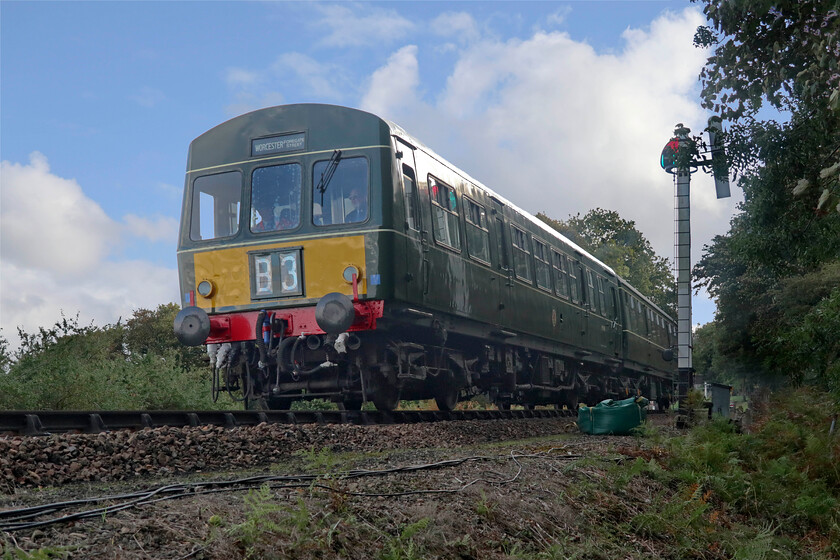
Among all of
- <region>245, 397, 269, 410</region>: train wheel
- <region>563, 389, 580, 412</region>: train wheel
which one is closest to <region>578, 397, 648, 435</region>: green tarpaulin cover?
<region>245, 397, 269, 410</region>: train wheel

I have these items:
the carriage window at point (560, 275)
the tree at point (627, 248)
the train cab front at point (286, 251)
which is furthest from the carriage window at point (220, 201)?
the tree at point (627, 248)

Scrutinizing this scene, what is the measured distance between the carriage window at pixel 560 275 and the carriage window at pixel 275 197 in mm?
7225

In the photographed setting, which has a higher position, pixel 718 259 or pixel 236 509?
pixel 718 259

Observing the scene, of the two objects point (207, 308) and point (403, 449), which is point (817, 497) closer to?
point (403, 449)

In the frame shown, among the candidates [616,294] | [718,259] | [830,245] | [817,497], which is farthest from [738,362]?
[817,497]

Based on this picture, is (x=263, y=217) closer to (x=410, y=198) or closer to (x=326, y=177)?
(x=326, y=177)

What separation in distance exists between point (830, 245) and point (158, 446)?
10.1 metres

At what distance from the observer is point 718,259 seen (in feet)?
112

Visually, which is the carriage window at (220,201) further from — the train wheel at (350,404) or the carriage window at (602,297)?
the carriage window at (602,297)

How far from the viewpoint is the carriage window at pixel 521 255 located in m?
A: 14.7

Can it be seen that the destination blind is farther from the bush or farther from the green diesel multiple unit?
the bush

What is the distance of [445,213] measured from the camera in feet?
39.3

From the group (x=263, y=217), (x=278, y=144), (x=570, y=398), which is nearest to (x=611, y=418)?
(x=263, y=217)

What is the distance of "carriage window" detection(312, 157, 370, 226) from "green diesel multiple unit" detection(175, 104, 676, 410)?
2cm
